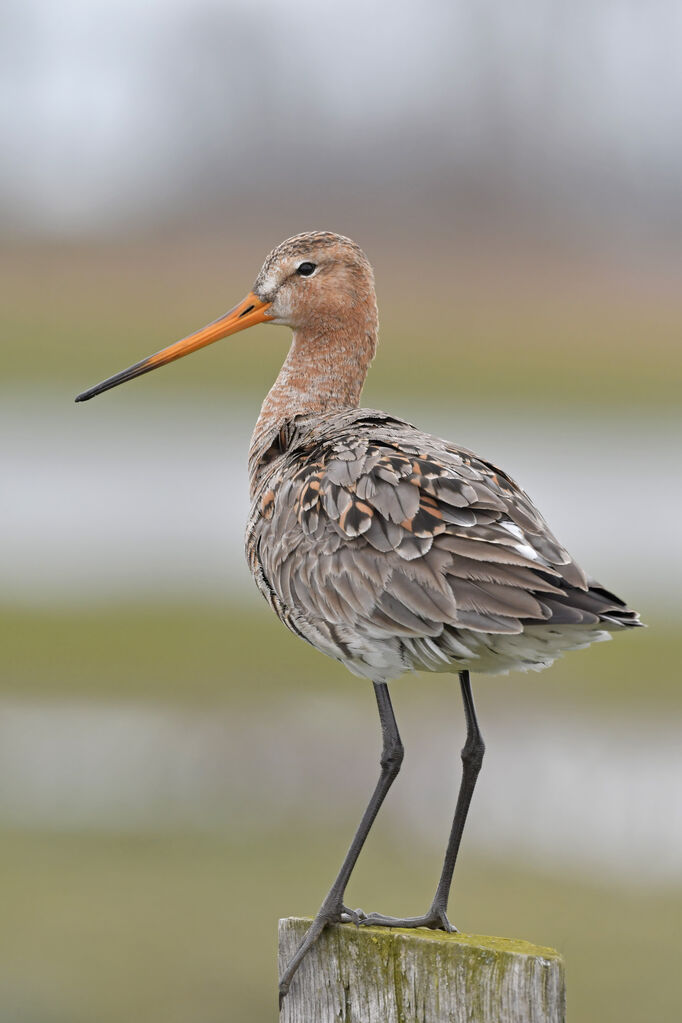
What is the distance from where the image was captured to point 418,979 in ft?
12.1

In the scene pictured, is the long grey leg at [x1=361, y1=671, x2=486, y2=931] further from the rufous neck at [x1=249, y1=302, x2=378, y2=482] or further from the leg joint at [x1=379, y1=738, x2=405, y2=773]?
the rufous neck at [x1=249, y1=302, x2=378, y2=482]

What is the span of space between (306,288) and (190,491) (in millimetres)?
8411

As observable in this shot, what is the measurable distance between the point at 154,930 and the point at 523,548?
12.1ft

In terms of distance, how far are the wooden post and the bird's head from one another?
248cm

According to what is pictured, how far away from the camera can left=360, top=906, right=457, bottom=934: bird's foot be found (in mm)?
4238

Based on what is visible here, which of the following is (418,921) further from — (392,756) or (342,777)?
(342,777)

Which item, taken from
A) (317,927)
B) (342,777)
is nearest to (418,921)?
(317,927)

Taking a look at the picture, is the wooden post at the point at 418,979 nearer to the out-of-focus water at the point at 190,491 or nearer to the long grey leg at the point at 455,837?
the long grey leg at the point at 455,837

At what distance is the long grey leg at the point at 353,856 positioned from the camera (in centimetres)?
396

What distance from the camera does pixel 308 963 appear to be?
393 cm

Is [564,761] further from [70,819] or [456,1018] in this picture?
[456,1018]

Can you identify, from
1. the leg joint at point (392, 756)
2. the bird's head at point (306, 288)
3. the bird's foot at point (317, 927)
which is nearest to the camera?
the bird's foot at point (317, 927)

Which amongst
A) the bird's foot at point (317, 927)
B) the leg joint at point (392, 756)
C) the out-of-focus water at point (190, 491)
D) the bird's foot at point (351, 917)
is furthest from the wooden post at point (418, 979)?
the out-of-focus water at point (190, 491)

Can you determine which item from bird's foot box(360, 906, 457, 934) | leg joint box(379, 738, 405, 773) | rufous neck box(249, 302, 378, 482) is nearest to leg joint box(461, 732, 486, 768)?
leg joint box(379, 738, 405, 773)
